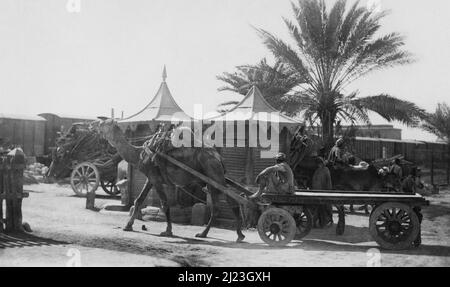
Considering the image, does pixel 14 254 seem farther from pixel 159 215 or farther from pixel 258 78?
pixel 258 78

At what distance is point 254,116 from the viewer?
13195mm

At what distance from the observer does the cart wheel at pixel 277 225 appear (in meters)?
9.02

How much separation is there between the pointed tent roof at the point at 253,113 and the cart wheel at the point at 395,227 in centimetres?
477

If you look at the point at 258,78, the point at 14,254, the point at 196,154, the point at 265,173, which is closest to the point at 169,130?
the point at 196,154

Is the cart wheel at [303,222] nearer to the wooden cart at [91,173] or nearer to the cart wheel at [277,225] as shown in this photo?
the cart wheel at [277,225]

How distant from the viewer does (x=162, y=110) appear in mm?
15492

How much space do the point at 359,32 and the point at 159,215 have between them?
939 cm

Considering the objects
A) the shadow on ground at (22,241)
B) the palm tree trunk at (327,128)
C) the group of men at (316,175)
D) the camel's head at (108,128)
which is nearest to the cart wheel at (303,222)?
the group of men at (316,175)

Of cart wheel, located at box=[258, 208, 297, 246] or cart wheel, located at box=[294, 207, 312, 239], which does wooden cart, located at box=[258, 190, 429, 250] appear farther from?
cart wheel, located at box=[294, 207, 312, 239]

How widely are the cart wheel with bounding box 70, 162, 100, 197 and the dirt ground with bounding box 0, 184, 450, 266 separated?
513cm

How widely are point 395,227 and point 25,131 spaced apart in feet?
86.9

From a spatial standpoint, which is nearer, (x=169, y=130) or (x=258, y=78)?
(x=169, y=130)

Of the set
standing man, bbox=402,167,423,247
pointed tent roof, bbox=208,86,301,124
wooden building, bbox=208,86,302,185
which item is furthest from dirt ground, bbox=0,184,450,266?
pointed tent roof, bbox=208,86,301,124

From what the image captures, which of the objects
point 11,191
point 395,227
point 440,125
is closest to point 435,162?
point 440,125
